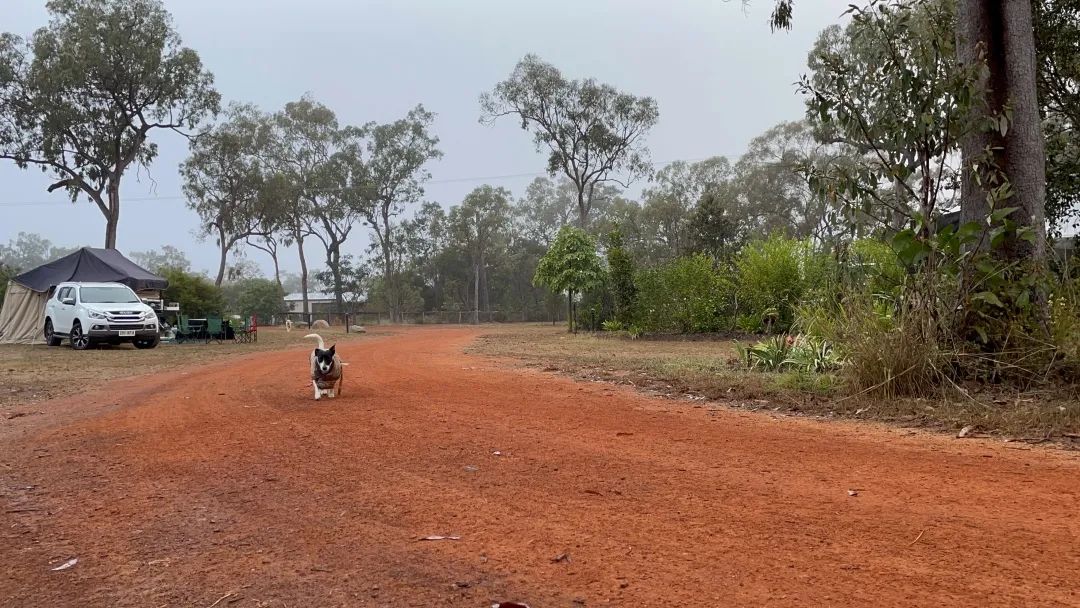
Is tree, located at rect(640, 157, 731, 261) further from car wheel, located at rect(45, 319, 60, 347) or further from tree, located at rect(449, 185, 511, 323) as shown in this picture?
car wheel, located at rect(45, 319, 60, 347)

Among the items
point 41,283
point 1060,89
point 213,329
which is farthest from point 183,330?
point 1060,89

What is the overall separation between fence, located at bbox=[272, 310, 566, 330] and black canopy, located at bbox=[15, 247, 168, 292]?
26228mm

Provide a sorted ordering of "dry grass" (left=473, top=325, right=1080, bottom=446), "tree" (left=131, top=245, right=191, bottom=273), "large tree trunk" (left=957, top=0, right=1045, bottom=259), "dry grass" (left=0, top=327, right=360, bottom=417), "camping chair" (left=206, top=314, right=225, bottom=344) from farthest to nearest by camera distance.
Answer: "tree" (left=131, top=245, right=191, bottom=273) < "camping chair" (left=206, top=314, right=225, bottom=344) < "dry grass" (left=0, top=327, right=360, bottom=417) < "large tree trunk" (left=957, top=0, right=1045, bottom=259) < "dry grass" (left=473, top=325, right=1080, bottom=446)

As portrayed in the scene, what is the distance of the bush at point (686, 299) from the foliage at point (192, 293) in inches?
Result: 789

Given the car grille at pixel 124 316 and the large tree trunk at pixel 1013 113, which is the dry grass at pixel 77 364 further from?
the large tree trunk at pixel 1013 113

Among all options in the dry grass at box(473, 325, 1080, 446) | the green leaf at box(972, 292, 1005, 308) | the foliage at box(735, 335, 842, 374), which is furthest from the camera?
the foliage at box(735, 335, 842, 374)

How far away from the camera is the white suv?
18.0 meters

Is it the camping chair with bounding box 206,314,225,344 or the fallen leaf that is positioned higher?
the camping chair with bounding box 206,314,225,344

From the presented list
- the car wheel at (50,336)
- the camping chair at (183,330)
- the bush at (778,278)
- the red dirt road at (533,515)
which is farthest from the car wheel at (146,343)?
the bush at (778,278)

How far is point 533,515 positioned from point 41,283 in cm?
2372

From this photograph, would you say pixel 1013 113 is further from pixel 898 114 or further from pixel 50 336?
pixel 50 336

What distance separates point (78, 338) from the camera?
1839cm

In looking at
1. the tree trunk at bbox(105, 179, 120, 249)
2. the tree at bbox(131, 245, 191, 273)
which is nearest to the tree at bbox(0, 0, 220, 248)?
the tree trunk at bbox(105, 179, 120, 249)

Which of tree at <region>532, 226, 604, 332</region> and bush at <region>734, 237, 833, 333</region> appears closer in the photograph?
bush at <region>734, 237, 833, 333</region>
